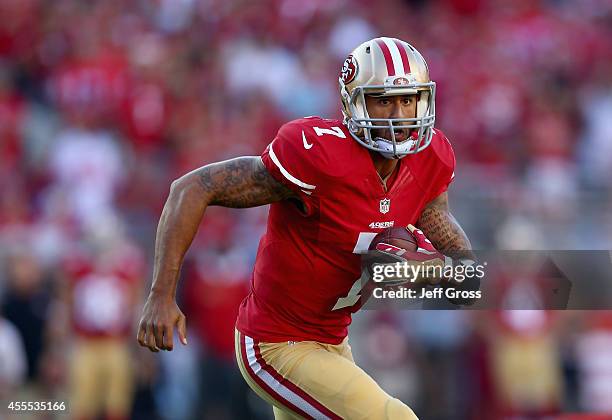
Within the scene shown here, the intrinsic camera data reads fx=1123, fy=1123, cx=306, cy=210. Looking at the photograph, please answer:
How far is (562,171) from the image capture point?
8.53 m

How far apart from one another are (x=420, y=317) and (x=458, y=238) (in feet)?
11.8

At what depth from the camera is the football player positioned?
3.57 m

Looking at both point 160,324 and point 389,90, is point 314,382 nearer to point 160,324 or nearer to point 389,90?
point 160,324

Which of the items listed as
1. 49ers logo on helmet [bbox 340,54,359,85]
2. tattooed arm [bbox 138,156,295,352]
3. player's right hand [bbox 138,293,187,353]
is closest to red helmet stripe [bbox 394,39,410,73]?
49ers logo on helmet [bbox 340,54,359,85]

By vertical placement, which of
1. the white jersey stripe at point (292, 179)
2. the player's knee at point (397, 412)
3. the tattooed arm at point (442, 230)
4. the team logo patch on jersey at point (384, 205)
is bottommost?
the player's knee at point (397, 412)

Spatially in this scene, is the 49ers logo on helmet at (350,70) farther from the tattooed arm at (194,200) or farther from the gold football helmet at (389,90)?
the tattooed arm at (194,200)

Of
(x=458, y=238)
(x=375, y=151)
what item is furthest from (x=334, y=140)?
(x=458, y=238)

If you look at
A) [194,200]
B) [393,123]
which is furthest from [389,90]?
[194,200]

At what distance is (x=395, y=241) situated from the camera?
12.1ft

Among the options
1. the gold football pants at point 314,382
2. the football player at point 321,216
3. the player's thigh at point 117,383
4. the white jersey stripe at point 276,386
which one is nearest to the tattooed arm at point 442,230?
the football player at point 321,216

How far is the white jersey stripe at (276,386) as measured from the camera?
3.66 metres

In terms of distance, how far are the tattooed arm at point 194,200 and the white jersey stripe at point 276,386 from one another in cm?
39

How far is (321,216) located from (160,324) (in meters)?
→ 0.63

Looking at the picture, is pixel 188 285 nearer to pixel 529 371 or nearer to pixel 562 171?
pixel 529 371
